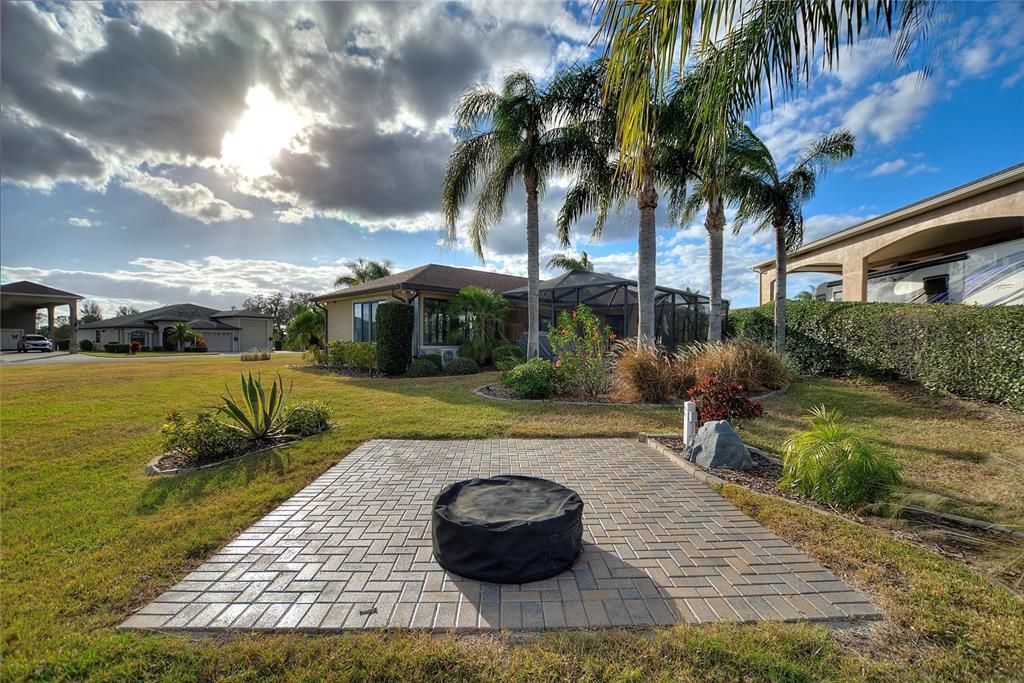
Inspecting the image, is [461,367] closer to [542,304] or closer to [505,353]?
[505,353]

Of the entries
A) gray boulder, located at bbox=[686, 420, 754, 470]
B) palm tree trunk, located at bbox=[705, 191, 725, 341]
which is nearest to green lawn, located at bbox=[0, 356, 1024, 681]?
gray boulder, located at bbox=[686, 420, 754, 470]

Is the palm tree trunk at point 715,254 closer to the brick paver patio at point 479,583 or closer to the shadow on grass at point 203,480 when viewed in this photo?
the brick paver patio at point 479,583

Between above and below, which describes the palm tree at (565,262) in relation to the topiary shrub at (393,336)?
above

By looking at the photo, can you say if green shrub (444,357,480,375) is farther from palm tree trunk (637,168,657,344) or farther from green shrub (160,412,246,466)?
green shrub (160,412,246,466)

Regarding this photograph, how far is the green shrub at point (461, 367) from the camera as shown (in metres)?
13.5

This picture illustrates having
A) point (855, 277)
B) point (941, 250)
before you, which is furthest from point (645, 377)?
point (941, 250)

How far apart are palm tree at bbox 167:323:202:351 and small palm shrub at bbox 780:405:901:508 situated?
46.5 meters

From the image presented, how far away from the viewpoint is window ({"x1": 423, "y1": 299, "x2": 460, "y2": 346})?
49.3ft

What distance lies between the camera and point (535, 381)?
8977 millimetres

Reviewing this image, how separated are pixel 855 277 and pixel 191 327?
51.4m

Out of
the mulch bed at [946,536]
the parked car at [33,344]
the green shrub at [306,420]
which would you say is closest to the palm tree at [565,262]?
the green shrub at [306,420]

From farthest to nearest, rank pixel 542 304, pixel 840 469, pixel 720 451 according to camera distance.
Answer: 1. pixel 542 304
2. pixel 720 451
3. pixel 840 469

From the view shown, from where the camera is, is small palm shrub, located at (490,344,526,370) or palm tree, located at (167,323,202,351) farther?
palm tree, located at (167,323,202,351)

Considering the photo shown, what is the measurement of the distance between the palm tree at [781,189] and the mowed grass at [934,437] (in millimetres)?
3527
